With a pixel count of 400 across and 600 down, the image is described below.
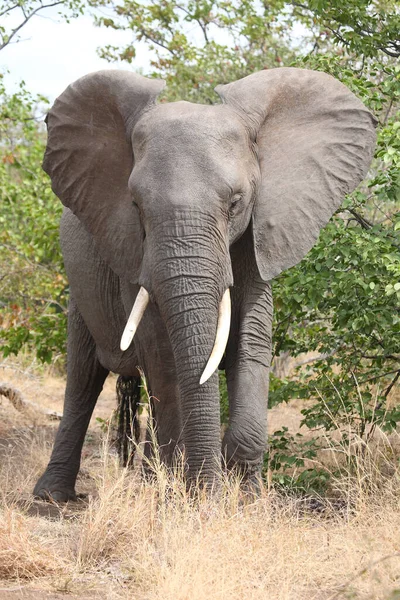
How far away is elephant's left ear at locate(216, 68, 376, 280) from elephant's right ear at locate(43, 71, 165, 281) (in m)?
0.55

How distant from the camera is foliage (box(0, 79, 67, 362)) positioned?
9.26 metres

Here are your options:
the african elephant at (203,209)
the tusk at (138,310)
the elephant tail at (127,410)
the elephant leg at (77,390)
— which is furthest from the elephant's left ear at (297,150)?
the elephant leg at (77,390)

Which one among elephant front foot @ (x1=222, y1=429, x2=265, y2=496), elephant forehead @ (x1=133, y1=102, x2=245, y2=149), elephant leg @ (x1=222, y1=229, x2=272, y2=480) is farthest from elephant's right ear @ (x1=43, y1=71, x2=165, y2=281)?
elephant front foot @ (x1=222, y1=429, x2=265, y2=496)

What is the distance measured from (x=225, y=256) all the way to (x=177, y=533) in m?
1.46

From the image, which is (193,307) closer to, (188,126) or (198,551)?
(188,126)

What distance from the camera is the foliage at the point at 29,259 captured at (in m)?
9.26

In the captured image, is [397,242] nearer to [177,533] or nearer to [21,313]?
[177,533]

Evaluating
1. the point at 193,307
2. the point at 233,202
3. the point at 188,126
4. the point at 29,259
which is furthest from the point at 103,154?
the point at 29,259

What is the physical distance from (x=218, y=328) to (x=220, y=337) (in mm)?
63

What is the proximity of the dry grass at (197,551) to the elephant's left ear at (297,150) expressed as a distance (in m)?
1.36

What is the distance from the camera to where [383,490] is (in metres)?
5.46

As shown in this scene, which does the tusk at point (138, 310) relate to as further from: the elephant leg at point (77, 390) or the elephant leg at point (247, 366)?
the elephant leg at point (77, 390)

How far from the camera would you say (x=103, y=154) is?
6352 millimetres

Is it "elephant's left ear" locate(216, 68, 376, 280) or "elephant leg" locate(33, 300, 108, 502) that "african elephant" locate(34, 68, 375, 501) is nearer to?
"elephant's left ear" locate(216, 68, 376, 280)
